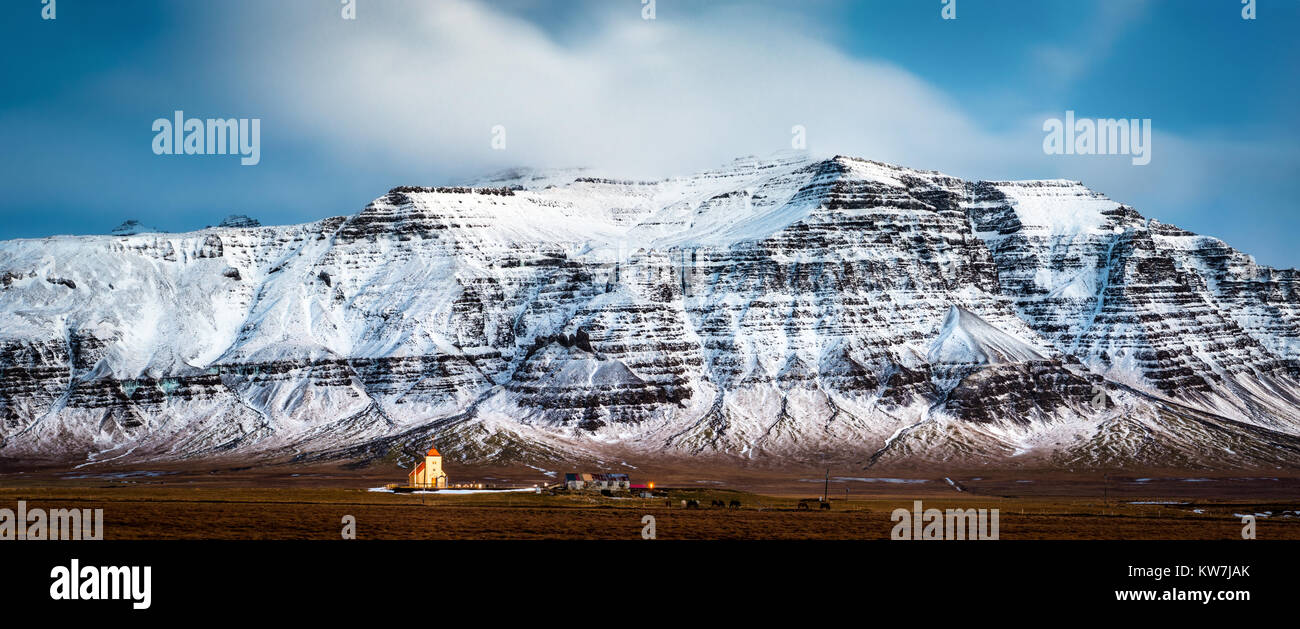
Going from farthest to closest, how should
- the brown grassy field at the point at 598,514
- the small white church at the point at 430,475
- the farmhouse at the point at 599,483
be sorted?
the small white church at the point at 430,475 → the farmhouse at the point at 599,483 → the brown grassy field at the point at 598,514

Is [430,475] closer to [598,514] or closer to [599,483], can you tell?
[599,483]

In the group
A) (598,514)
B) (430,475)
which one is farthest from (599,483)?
(598,514)

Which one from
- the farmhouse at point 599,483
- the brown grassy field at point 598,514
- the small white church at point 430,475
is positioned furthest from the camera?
the small white church at point 430,475

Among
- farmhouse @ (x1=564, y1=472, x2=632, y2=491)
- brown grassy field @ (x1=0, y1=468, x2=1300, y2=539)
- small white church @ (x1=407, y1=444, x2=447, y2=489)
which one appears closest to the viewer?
brown grassy field @ (x1=0, y1=468, x2=1300, y2=539)

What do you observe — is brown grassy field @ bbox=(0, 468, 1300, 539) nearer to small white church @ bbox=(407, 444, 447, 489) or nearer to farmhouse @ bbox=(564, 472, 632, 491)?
farmhouse @ bbox=(564, 472, 632, 491)

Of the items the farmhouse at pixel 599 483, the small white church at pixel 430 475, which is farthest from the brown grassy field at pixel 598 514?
the small white church at pixel 430 475

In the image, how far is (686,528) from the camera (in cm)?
10062

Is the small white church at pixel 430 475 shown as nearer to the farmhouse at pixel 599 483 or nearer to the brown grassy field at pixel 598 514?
the brown grassy field at pixel 598 514

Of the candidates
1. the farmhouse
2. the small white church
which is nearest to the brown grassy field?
the farmhouse

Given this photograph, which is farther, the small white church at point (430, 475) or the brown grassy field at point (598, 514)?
the small white church at point (430, 475)
